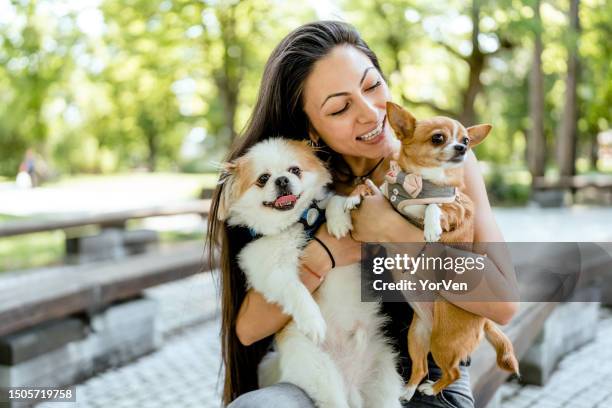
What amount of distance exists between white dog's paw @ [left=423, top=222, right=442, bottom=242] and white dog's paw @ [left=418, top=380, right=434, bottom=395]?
1.44 ft

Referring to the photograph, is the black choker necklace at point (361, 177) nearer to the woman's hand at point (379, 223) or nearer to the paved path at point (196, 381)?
the woman's hand at point (379, 223)

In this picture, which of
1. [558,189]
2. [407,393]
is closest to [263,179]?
[407,393]

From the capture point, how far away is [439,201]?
1.45 metres

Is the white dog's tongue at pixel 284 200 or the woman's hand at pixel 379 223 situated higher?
the white dog's tongue at pixel 284 200

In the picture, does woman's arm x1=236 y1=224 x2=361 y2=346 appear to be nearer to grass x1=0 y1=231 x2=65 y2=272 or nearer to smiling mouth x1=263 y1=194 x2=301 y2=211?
smiling mouth x1=263 y1=194 x2=301 y2=211

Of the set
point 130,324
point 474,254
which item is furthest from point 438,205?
point 130,324

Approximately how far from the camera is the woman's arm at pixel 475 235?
147cm

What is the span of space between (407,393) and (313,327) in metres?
0.33

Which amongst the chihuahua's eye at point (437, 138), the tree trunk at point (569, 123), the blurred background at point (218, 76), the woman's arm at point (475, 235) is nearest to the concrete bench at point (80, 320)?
the blurred background at point (218, 76)

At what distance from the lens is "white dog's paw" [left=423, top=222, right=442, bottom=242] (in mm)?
1396

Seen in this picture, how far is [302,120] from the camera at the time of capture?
185cm

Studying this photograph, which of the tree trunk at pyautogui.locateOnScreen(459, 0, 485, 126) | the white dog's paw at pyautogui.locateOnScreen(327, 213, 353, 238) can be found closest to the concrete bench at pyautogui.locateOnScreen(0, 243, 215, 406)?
the white dog's paw at pyautogui.locateOnScreen(327, 213, 353, 238)

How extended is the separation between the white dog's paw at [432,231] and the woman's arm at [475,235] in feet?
0.26

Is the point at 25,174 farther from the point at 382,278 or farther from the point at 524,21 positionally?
the point at 382,278
